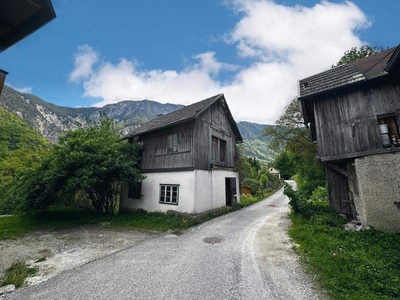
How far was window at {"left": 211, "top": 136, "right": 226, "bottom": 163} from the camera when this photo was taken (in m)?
14.9

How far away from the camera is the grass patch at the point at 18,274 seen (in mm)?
5094

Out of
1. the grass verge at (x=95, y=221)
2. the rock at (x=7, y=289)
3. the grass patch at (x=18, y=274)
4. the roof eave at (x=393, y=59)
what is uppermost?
the roof eave at (x=393, y=59)

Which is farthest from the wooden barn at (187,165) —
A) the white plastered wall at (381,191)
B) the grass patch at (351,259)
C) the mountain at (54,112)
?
the mountain at (54,112)

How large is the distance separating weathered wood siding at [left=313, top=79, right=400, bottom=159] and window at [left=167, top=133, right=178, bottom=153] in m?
9.08

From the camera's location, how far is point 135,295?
4414 mm

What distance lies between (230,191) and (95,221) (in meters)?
11.0

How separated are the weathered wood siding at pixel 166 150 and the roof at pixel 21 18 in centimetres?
1001

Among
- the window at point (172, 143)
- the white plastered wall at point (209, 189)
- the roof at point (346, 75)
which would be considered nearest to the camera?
the roof at point (346, 75)

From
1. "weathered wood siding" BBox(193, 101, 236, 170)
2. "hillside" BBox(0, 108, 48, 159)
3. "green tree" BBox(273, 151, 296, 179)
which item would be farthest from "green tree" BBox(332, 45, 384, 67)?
"hillside" BBox(0, 108, 48, 159)

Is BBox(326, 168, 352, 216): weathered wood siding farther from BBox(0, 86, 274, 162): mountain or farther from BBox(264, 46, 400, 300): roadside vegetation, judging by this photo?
BBox(0, 86, 274, 162): mountain

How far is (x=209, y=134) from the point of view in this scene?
14.6 m

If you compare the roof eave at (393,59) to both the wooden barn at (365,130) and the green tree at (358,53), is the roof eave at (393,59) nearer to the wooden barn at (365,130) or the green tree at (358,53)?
the wooden barn at (365,130)

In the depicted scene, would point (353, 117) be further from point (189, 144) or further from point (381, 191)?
point (189, 144)

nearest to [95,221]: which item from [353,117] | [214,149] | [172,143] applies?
[172,143]
